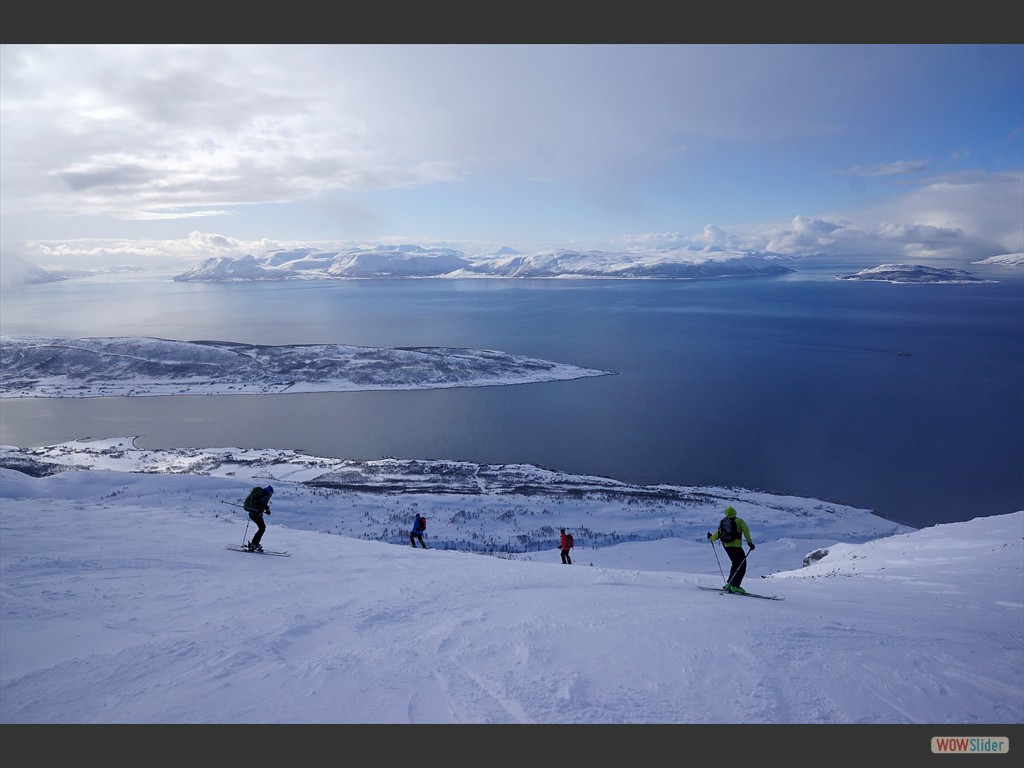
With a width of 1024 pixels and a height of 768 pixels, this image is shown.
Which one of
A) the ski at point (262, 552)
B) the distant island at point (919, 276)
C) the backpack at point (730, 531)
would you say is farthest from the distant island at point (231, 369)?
the distant island at point (919, 276)

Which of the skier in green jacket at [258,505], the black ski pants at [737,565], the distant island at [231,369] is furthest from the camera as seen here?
the distant island at [231,369]

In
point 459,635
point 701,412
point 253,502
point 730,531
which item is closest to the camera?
point 459,635

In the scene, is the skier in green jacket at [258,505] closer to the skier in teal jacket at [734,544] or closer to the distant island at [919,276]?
the skier in teal jacket at [734,544]

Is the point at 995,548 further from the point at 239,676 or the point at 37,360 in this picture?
the point at 37,360

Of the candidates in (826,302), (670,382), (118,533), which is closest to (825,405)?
(670,382)

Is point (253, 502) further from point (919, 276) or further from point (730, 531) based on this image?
point (919, 276)

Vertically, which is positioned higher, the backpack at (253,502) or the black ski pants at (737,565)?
the backpack at (253,502)

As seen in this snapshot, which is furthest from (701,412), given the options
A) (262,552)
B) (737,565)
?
(262,552)
